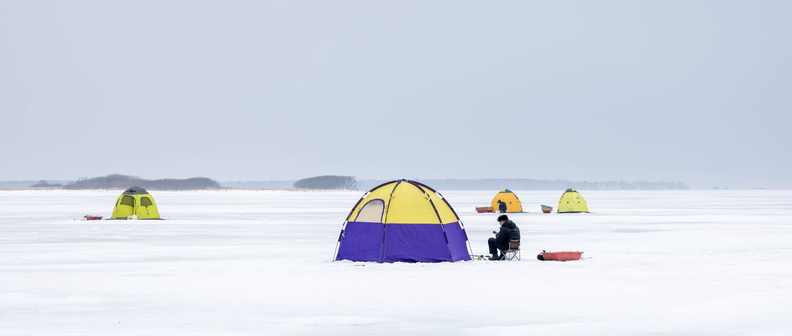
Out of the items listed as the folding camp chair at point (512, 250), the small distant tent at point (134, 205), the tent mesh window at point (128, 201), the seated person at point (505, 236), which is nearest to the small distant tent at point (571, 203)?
the small distant tent at point (134, 205)

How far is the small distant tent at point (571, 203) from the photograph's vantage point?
56.7 meters

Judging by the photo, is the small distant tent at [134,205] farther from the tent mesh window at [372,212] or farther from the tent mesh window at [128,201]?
the tent mesh window at [372,212]

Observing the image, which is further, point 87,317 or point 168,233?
point 168,233

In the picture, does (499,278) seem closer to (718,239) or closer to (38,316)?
(38,316)

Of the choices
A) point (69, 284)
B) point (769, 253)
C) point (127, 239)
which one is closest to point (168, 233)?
point (127, 239)

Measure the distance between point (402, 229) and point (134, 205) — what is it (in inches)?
1052

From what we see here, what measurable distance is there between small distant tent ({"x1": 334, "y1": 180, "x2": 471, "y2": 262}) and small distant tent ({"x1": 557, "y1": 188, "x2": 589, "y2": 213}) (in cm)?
3468

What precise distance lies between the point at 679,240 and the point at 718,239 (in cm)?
130

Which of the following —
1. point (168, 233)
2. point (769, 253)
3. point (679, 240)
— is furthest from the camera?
point (168, 233)

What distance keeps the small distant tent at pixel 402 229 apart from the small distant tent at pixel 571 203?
34680 millimetres

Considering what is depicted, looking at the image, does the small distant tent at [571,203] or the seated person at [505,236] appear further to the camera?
the small distant tent at [571,203]

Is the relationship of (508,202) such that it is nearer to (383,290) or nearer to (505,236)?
(505,236)

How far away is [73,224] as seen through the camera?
41.0 metres

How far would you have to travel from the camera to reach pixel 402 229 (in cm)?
2220
